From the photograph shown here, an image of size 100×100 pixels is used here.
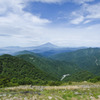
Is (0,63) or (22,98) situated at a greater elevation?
(22,98)

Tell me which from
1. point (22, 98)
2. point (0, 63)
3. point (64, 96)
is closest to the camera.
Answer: point (22, 98)

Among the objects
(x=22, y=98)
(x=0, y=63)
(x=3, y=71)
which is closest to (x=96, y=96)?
(x=22, y=98)

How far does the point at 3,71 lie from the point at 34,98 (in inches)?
3938

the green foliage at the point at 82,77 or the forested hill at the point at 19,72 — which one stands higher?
the forested hill at the point at 19,72

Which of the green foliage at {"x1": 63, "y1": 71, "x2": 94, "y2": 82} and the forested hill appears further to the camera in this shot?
the green foliage at {"x1": 63, "y1": 71, "x2": 94, "y2": 82}

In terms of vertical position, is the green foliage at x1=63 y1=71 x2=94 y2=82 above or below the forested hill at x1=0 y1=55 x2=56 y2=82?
below

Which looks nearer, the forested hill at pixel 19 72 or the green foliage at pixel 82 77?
the forested hill at pixel 19 72

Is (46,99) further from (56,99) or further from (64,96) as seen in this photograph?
(64,96)

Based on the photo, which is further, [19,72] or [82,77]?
[82,77]

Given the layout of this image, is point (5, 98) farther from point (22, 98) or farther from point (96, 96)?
point (96, 96)

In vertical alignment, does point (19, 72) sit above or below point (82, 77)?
above

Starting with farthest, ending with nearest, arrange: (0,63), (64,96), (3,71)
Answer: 1. (0,63)
2. (3,71)
3. (64,96)

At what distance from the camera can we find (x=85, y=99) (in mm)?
13328

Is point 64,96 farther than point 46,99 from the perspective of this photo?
Yes
